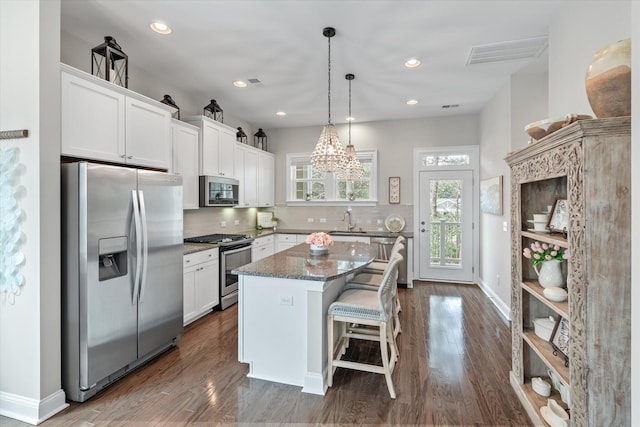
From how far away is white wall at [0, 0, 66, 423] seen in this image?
6.57 ft

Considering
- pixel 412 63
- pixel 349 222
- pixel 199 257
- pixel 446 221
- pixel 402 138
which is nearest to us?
pixel 412 63

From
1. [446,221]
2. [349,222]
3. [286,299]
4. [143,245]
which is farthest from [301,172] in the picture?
[286,299]

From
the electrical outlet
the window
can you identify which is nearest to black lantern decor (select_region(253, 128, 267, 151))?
the window

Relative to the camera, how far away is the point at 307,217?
6.22 metres

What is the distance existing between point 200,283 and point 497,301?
12.9 ft

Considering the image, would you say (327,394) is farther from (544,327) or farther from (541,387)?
(544,327)

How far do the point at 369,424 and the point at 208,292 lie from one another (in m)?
2.53

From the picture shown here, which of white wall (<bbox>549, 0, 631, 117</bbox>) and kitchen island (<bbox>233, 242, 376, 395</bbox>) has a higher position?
white wall (<bbox>549, 0, 631, 117</bbox>)

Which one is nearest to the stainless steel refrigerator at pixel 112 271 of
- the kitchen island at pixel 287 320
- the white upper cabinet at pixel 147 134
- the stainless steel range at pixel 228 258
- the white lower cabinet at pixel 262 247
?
the white upper cabinet at pixel 147 134

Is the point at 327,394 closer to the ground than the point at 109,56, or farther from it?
closer to the ground

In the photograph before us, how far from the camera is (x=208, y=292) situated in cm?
378

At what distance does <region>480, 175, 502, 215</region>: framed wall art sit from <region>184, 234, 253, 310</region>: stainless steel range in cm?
356

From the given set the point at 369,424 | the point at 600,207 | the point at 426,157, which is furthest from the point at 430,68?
the point at 369,424

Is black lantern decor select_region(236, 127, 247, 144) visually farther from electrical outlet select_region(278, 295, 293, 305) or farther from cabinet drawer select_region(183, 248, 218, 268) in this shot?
electrical outlet select_region(278, 295, 293, 305)
